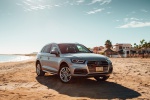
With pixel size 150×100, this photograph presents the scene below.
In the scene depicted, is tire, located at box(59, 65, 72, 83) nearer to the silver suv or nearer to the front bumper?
the silver suv

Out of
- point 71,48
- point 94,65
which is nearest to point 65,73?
point 94,65

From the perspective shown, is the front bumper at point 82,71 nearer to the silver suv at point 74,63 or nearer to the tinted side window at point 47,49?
the silver suv at point 74,63

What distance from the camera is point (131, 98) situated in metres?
6.04

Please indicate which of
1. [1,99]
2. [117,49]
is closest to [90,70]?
[1,99]

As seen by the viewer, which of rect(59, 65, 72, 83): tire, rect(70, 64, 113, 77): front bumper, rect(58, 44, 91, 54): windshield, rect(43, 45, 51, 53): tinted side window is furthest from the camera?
rect(43, 45, 51, 53): tinted side window

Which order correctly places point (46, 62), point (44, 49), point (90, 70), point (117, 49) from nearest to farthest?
1. point (90, 70)
2. point (46, 62)
3. point (44, 49)
4. point (117, 49)

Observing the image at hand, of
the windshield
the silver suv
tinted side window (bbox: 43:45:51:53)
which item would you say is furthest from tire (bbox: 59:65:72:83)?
tinted side window (bbox: 43:45:51:53)

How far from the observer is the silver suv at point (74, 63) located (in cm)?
777

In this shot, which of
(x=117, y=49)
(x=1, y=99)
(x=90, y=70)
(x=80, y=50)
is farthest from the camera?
(x=117, y=49)

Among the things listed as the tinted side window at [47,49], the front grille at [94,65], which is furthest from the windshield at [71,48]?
the front grille at [94,65]

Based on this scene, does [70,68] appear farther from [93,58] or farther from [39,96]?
[39,96]

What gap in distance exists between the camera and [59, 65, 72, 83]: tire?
27.2ft

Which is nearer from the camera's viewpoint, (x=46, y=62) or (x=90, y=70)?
(x=90, y=70)

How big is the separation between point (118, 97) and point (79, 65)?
2.13 meters
